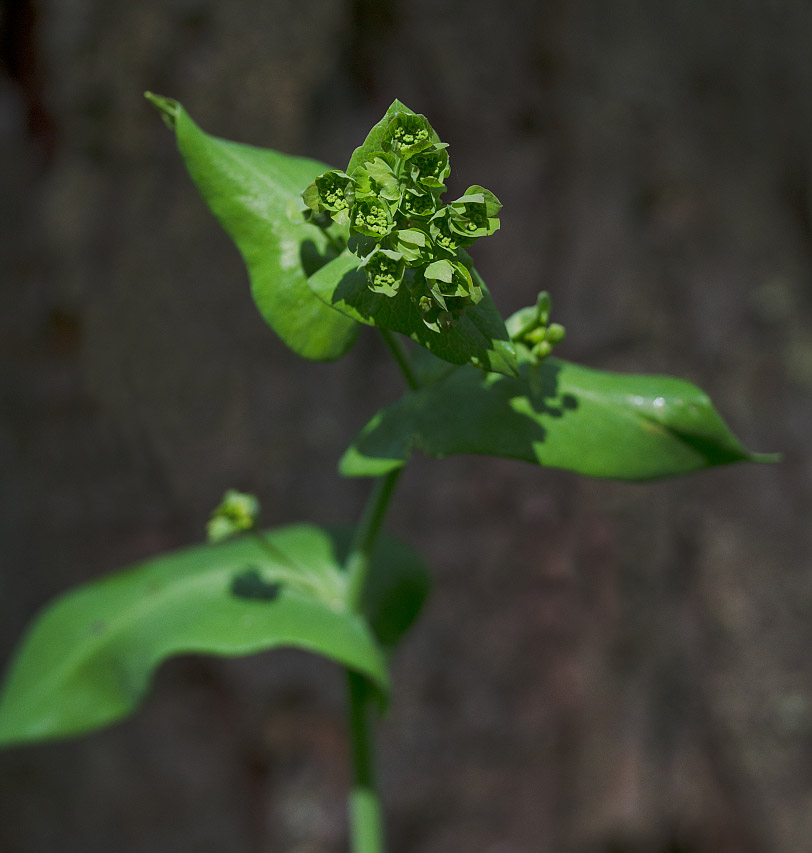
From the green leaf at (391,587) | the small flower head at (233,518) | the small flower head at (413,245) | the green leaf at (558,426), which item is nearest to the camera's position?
the small flower head at (413,245)

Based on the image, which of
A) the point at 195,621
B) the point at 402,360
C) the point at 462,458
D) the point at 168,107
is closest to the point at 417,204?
the point at 402,360

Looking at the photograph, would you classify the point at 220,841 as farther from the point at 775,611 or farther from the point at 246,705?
the point at 775,611


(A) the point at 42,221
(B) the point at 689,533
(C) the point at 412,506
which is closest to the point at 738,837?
(B) the point at 689,533

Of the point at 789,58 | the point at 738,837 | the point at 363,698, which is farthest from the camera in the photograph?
the point at 738,837

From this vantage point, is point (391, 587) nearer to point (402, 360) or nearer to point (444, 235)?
point (402, 360)

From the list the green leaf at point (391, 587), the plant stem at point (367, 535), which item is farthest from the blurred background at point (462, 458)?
the plant stem at point (367, 535)

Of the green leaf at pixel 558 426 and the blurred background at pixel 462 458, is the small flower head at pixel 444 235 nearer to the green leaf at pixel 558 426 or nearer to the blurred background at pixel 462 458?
the green leaf at pixel 558 426
